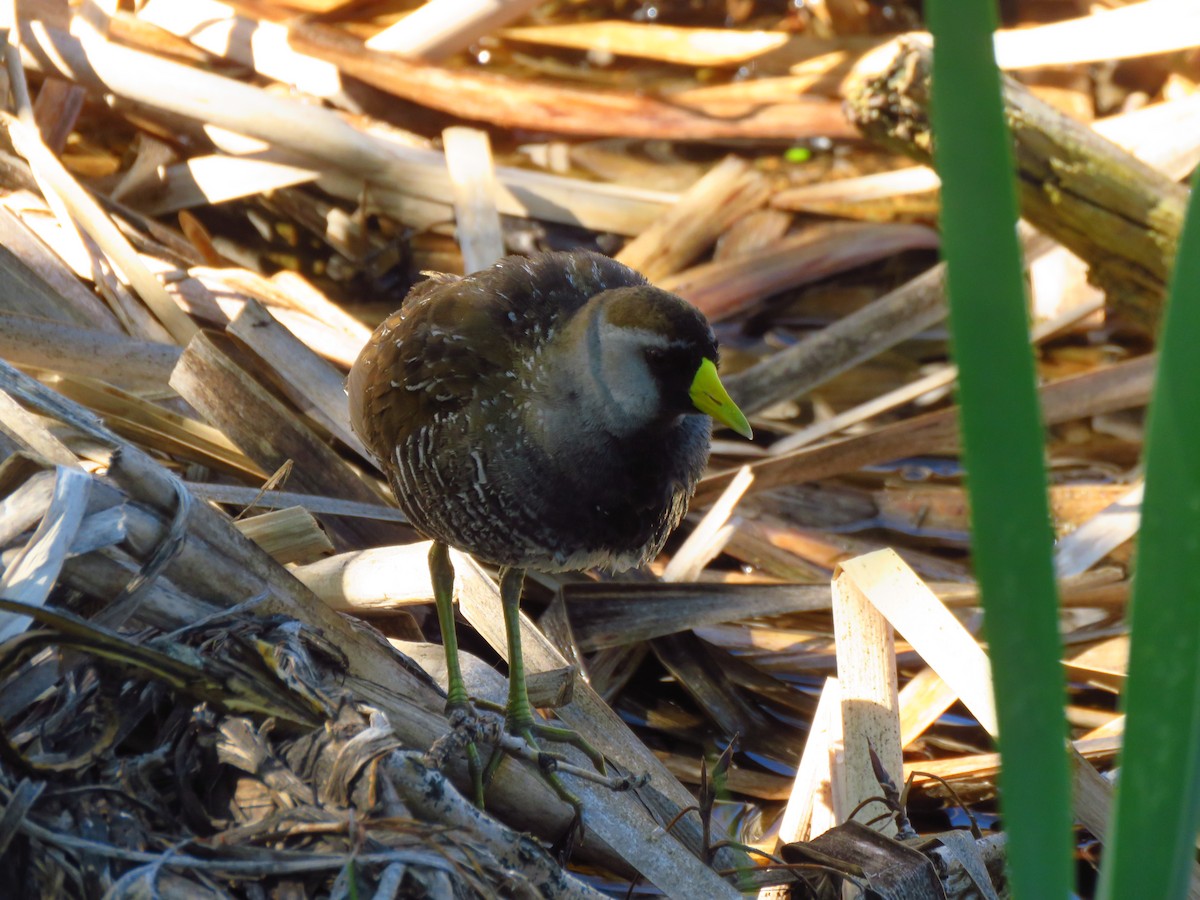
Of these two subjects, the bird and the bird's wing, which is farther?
the bird's wing

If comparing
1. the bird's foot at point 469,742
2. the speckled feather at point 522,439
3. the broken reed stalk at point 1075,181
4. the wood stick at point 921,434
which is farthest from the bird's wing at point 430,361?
the broken reed stalk at point 1075,181

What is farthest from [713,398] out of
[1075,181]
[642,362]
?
[1075,181]

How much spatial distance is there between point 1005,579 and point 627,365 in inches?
58.9


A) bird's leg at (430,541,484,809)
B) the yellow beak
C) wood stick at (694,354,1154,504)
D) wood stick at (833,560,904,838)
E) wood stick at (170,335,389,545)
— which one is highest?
the yellow beak

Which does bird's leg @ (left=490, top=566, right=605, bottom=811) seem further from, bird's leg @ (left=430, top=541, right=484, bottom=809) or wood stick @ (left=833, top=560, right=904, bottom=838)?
wood stick @ (left=833, top=560, right=904, bottom=838)

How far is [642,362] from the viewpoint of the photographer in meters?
2.30

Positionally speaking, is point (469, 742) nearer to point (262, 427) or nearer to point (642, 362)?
point (642, 362)

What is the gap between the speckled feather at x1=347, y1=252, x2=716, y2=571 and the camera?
236cm

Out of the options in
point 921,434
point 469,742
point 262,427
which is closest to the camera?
point 469,742

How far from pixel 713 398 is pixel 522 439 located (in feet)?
1.25

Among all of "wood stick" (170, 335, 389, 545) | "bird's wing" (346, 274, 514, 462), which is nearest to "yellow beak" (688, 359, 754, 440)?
"bird's wing" (346, 274, 514, 462)

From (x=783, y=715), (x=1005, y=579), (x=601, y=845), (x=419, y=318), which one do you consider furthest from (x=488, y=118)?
(x=1005, y=579)

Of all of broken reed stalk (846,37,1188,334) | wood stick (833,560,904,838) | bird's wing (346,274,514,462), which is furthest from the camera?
broken reed stalk (846,37,1188,334)

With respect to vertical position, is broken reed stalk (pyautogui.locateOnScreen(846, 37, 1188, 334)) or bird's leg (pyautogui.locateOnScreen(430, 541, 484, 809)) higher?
broken reed stalk (pyautogui.locateOnScreen(846, 37, 1188, 334))
